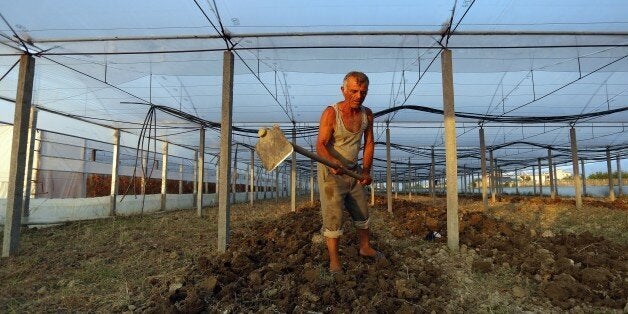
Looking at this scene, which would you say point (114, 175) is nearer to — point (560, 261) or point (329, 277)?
point (329, 277)

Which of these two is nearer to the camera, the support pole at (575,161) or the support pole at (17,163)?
the support pole at (17,163)

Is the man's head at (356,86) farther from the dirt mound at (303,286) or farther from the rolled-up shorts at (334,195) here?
the dirt mound at (303,286)

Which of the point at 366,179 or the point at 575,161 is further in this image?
the point at 575,161

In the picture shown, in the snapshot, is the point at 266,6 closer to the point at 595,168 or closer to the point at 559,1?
the point at 559,1

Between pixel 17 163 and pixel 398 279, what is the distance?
5.18 meters

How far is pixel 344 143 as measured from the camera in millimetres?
3096

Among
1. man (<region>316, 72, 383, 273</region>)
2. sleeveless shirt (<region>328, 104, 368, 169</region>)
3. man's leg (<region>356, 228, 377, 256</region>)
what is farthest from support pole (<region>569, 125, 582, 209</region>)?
sleeveless shirt (<region>328, 104, 368, 169</region>)

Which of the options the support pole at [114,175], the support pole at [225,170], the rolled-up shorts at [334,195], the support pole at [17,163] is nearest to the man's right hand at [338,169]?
the rolled-up shorts at [334,195]

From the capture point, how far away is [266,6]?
13.5 ft

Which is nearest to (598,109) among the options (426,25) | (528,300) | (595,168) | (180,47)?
(426,25)

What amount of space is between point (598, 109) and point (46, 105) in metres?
12.7

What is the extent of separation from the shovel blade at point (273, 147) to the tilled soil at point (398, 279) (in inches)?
37.3

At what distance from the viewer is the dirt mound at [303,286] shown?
8.12 feet

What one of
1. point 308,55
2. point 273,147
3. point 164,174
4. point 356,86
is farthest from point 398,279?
point 164,174
